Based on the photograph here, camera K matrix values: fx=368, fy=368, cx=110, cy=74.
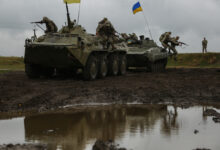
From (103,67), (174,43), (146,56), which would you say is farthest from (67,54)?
(174,43)

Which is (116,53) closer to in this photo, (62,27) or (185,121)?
(62,27)

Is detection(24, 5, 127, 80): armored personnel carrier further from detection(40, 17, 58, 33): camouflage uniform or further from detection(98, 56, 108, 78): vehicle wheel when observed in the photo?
detection(40, 17, 58, 33): camouflage uniform

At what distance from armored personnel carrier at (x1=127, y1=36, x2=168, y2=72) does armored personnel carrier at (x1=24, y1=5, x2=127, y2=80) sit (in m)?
4.03

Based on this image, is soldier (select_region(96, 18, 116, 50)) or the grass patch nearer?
soldier (select_region(96, 18, 116, 50))

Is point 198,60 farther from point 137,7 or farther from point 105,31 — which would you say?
point 105,31

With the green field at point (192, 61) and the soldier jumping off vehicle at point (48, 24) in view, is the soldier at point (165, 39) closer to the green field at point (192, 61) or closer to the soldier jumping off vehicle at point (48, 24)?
the green field at point (192, 61)

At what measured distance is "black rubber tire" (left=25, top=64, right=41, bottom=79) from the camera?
1442cm

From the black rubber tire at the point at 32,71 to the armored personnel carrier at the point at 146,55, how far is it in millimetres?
6684

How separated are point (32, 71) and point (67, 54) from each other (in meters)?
2.30

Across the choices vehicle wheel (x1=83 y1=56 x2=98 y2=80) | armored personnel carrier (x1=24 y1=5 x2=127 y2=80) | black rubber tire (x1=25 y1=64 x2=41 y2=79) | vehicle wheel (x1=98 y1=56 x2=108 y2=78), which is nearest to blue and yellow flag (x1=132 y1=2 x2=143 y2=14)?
armored personnel carrier (x1=24 y1=5 x2=127 y2=80)

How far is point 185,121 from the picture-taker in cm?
709

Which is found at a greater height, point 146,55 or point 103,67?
point 146,55

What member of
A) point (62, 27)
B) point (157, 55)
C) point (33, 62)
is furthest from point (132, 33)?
point (33, 62)

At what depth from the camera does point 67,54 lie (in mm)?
13031
